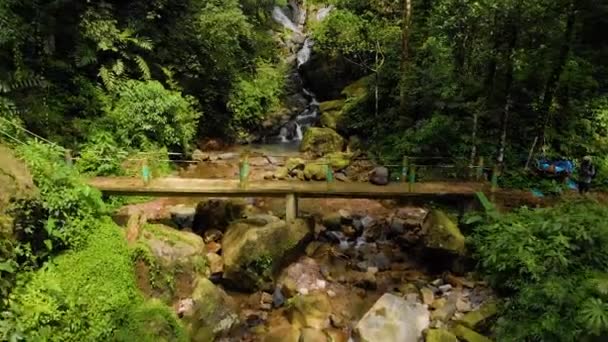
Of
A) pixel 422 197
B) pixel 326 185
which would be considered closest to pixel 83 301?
pixel 326 185

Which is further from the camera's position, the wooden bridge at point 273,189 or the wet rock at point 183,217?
the wet rock at point 183,217

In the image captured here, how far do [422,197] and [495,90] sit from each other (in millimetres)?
6267

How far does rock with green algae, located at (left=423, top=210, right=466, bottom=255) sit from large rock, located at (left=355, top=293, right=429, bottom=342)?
79.4 inches

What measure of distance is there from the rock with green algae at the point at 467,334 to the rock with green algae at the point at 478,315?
5.7 inches

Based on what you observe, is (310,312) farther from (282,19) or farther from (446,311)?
(282,19)

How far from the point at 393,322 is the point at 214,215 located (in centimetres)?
605

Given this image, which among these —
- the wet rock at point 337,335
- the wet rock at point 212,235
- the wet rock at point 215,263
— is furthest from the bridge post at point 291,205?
the wet rock at point 337,335

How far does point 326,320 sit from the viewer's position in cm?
923

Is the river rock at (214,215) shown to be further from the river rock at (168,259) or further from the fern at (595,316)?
the fern at (595,316)

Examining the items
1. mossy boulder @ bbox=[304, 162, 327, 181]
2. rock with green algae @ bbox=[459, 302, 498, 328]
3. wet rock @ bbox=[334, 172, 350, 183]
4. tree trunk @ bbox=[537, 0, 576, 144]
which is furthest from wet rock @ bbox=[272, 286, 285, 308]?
tree trunk @ bbox=[537, 0, 576, 144]

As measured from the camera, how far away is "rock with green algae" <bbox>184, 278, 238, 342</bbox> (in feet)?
28.4

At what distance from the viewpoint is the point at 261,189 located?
11.6 metres

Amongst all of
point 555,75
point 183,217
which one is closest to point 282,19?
point 555,75

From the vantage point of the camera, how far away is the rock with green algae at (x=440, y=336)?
803 centimetres
